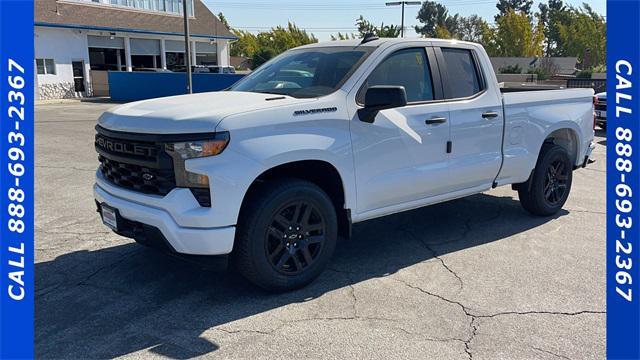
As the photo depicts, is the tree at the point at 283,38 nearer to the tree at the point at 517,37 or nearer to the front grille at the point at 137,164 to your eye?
the tree at the point at 517,37

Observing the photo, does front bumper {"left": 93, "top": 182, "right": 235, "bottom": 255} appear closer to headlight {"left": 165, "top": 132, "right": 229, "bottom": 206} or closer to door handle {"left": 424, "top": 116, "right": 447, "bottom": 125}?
headlight {"left": 165, "top": 132, "right": 229, "bottom": 206}

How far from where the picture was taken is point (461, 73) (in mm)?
5570

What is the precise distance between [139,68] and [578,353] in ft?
116

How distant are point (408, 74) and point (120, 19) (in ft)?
104

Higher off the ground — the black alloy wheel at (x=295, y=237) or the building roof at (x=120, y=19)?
the building roof at (x=120, y=19)

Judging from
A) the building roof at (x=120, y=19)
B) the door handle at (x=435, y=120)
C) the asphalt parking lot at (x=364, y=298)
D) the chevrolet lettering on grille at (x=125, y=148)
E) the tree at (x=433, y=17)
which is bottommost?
the asphalt parking lot at (x=364, y=298)

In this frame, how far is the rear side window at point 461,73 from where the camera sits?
542cm

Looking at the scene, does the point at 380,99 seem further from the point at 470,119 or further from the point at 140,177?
the point at 140,177

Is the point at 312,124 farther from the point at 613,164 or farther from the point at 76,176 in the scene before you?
the point at 76,176

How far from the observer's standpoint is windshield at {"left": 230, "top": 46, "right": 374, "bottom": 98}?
4699mm

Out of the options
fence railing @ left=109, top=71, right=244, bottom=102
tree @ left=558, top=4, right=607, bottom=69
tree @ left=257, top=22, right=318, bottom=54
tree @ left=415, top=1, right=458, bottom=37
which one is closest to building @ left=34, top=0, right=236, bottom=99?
fence railing @ left=109, top=71, right=244, bottom=102

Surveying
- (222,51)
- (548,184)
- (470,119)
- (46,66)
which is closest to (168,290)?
(470,119)

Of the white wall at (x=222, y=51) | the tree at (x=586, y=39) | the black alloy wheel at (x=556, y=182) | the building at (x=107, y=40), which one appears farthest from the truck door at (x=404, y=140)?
the tree at (x=586, y=39)

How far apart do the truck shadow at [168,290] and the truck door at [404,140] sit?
0.62 metres
